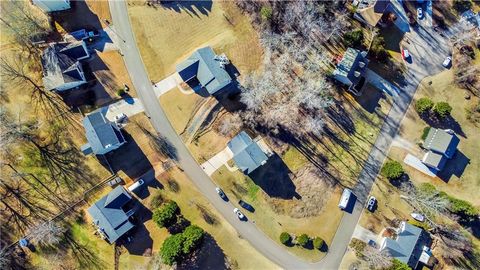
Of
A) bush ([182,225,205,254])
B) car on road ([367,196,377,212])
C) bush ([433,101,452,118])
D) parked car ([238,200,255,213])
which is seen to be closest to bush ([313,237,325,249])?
car on road ([367,196,377,212])

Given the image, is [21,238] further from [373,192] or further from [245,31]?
[373,192]

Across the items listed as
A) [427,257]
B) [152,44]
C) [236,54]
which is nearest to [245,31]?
[236,54]

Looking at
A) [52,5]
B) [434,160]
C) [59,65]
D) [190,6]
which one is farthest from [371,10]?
[52,5]

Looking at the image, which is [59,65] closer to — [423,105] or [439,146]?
[423,105]

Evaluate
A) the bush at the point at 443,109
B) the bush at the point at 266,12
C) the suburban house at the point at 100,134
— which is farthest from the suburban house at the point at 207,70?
the bush at the point at 443,109

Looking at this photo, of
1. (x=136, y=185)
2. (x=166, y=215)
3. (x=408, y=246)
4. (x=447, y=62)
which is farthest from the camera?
(x=447, y=62)
